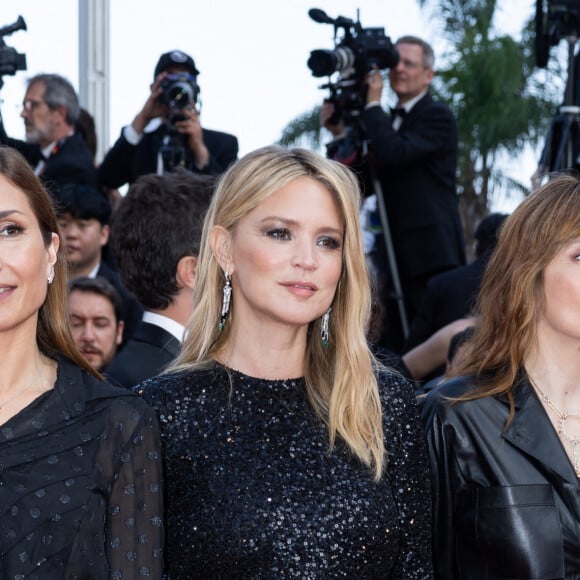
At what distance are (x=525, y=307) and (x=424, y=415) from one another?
1.42ft

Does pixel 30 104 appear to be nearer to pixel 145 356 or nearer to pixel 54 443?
pixel 145 356

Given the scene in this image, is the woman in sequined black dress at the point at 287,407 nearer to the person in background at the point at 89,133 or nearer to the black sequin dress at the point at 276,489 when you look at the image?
the black sequin dress at the point at 276,489

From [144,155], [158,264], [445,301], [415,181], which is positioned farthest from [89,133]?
[158,264]

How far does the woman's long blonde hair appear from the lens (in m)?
2.95

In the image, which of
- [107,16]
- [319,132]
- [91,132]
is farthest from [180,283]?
[319,132]

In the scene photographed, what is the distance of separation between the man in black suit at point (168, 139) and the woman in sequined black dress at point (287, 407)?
8.58ft

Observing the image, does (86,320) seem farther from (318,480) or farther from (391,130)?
(318,480)

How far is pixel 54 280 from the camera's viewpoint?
2846mm

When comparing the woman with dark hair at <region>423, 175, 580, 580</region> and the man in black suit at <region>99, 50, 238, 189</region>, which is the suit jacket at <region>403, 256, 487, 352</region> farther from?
the woman with dark hair at <region>423, 175, 580, 580</region>

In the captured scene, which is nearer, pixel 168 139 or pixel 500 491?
pixel 500 491

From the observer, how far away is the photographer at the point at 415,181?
6.03 metres

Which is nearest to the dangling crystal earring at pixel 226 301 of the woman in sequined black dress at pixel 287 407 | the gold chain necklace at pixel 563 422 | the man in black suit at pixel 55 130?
the woman in sequined black dress at pixel 287 407

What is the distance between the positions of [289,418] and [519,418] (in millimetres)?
657

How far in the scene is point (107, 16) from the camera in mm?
8219
